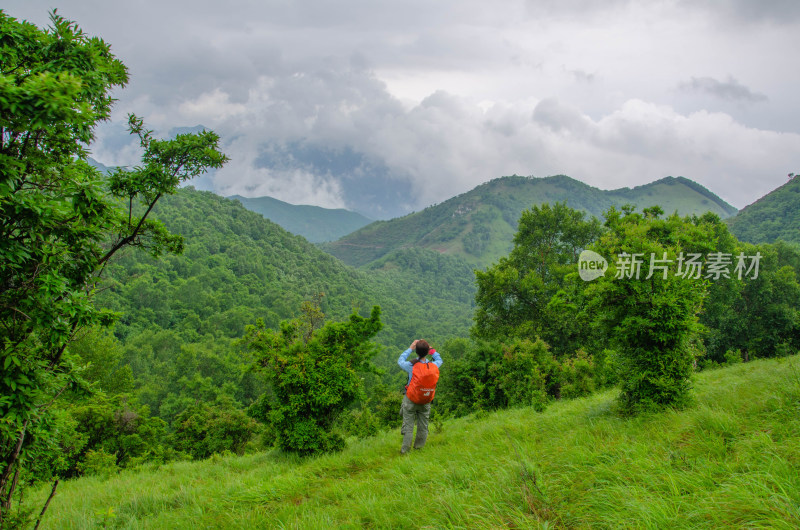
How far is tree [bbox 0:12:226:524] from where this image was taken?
290cm

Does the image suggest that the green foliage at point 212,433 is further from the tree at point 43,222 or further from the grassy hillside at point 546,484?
the tree at point 43,222

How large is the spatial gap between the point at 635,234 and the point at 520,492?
581 centimetres

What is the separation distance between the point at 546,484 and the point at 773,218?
10454 centimetres

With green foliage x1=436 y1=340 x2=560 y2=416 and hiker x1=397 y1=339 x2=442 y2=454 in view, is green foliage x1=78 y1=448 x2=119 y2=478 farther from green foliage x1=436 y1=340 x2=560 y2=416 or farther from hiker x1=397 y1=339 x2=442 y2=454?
green foliage x1=436 y1=340 x2=560 y2=416

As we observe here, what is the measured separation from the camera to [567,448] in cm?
496

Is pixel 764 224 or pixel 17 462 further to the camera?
pixel 764 224

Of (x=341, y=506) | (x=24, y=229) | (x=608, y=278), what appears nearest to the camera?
(x=24, y=229)

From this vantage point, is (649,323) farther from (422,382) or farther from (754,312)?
(754,312)

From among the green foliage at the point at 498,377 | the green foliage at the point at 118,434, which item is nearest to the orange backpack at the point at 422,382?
the green foliage at the point at 498,377

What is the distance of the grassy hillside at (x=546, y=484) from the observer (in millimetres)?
3021

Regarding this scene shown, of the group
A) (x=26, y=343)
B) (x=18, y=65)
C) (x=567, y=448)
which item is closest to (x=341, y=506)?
(x=567, y=448)

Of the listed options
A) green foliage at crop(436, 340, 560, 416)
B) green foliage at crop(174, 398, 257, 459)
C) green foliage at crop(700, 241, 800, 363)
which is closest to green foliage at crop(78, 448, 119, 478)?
green foliage at crop(174, 398, 257, 459)

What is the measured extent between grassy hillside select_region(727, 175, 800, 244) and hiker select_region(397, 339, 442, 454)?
84659mm

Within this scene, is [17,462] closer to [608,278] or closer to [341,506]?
[341,506]
